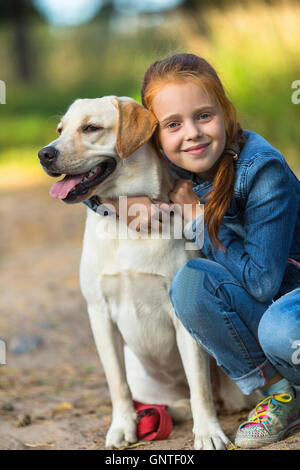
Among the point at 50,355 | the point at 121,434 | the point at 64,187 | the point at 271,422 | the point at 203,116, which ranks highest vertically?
the point at 203,116

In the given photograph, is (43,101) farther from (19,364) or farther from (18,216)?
(19,364)

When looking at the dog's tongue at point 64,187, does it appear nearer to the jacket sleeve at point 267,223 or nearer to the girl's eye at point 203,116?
the girl's eye at point 203,116

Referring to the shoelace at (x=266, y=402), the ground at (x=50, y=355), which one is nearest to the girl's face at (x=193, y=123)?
the shoelace at (x=266, y=402)

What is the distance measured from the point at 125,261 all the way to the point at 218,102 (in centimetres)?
63

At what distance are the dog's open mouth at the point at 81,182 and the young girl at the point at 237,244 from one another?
213 mm

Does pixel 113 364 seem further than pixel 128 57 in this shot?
No

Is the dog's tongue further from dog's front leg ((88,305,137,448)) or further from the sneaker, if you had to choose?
the sneaker

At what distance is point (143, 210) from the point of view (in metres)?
2.23

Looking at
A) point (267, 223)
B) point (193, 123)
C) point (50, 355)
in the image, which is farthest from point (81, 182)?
point (50, 355)

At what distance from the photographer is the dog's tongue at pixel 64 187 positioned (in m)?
2.08

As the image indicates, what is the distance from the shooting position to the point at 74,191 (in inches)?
82.6

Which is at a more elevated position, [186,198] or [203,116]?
[203,116]

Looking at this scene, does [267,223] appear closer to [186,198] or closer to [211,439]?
[186,198]

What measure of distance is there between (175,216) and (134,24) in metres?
17.7
